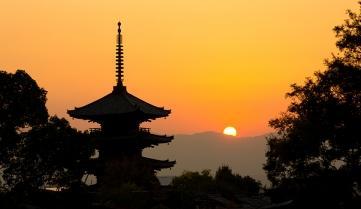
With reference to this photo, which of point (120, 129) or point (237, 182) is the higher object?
point (120, 129)

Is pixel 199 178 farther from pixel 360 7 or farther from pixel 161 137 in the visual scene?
pixel 360 7

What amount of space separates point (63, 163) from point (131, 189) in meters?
12.9

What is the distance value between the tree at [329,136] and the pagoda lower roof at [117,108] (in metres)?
31.5

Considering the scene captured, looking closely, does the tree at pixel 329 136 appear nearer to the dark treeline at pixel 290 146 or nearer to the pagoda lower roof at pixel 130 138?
the dark treeline at pixel 290 146

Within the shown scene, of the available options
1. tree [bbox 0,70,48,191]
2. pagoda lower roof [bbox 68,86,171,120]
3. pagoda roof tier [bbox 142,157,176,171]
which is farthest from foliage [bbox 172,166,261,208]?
tree [bbox 0,70,48,191]

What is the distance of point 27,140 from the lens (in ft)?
143

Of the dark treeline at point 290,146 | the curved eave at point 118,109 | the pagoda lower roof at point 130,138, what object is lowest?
the dark treeline at point 290,146

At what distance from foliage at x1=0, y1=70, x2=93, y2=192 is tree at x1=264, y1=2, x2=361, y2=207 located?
14356 mm

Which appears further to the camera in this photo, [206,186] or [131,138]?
[206,186]

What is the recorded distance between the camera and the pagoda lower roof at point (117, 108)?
75875 millimetres

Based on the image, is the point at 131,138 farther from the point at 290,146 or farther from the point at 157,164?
the point at 290,146

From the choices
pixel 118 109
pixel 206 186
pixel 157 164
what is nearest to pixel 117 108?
pixel 118 109

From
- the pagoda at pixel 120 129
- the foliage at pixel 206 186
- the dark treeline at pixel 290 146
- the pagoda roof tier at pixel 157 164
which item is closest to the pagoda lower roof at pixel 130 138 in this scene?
the pagoda at pixel 120 129

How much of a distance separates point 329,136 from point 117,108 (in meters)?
37.3
